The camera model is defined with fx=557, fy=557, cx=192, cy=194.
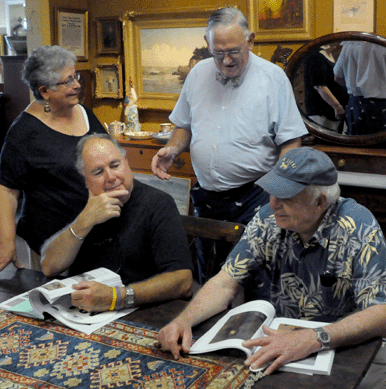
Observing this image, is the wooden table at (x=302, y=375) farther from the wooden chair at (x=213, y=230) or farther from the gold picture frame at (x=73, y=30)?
the gold picture frame at (x=73, y=30)

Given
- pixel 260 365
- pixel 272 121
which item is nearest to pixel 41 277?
pixel 260 365

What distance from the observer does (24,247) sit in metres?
5.18

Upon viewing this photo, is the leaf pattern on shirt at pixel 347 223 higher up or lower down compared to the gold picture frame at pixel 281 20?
lower down

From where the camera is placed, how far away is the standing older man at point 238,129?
2.89 meters

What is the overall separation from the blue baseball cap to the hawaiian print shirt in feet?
0.43

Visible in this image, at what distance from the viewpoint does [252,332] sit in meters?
1.64

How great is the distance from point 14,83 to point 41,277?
13.9 ft

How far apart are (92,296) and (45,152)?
3.66 feet

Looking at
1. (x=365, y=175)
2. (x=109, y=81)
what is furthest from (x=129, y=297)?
(x=109, y=81)

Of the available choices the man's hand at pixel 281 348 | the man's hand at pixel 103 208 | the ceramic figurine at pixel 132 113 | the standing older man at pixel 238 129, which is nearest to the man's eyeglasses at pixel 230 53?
the standing older man at pixel 238 129

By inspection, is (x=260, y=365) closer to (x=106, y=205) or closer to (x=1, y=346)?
(x=1, y=346)

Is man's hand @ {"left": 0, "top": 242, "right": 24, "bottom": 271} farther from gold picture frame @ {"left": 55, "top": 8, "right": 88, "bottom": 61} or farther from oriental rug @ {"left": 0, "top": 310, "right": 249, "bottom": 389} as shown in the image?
gold picture frame @ {"left": 55, "top": 8, "right": 88, "bottom": 61}

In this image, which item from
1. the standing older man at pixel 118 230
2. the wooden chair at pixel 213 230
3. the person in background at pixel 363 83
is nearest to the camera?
the standing older man at pixel 118 230

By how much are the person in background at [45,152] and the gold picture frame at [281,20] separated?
175 cm
